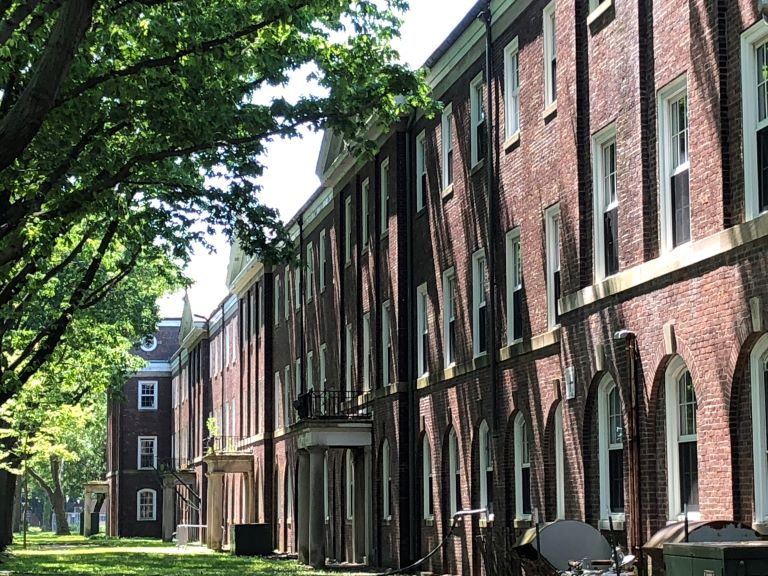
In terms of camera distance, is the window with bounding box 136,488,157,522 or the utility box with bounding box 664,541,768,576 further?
the window with bounding box 136,488,157,522

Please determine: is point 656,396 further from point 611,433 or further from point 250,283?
point 250,283

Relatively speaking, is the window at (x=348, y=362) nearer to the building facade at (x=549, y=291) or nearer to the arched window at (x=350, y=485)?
the building facade at (x=549, y=291)

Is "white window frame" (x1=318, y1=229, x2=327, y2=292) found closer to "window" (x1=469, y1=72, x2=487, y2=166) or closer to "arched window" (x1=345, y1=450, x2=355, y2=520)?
"arched window" (x1=345, y1=450, x2=355, y2=520)

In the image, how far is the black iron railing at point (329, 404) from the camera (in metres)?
37.3

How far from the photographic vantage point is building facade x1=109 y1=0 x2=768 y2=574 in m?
15.8

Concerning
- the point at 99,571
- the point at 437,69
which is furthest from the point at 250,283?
the point at 437,69

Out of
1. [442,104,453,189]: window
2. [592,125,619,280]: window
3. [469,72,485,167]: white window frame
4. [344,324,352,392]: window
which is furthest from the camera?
[344,324,352,392]: window

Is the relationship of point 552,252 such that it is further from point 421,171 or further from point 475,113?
point 421,171

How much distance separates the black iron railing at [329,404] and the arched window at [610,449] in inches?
663

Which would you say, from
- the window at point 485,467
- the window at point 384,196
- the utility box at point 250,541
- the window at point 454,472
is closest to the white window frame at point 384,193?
the window at point 384,196

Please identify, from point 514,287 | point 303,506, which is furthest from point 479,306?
point 303,506

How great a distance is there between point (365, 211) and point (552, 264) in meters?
14.5

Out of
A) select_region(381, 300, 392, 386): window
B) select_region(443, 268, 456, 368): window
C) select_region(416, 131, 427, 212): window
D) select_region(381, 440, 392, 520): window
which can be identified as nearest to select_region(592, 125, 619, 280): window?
select_region(443, 268, 456, 368): window

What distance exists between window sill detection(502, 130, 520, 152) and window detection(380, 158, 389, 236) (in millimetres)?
8830
